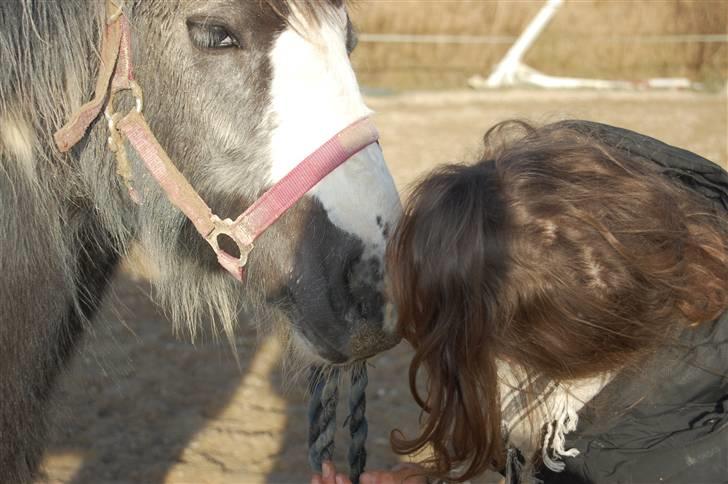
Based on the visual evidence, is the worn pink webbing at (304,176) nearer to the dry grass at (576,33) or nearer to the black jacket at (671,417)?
the black jacket at (671,417)

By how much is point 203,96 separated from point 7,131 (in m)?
0.42

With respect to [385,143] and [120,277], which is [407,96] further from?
[120,277]

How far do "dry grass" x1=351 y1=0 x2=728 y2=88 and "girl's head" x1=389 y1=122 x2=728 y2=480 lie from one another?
8218 mm

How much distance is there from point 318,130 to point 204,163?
0.27 meters

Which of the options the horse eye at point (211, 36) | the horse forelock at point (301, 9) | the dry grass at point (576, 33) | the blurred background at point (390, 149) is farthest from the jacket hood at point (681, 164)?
the dry grass at point (576, 33)

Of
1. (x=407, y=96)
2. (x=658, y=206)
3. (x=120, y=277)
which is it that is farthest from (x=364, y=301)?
(x=407, y=96)

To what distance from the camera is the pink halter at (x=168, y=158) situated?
1631 mm

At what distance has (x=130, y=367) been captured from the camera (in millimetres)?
3535

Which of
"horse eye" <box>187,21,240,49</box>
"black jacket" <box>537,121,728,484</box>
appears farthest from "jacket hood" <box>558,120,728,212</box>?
"horse eye" <box>187,21,240,49</box>

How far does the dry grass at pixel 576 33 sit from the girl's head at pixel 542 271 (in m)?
8.22

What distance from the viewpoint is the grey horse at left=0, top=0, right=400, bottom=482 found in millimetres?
1636

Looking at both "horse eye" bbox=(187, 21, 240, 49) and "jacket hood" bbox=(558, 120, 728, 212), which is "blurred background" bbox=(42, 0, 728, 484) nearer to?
"jacket hood" bbox=(558, 120, 728, 212)

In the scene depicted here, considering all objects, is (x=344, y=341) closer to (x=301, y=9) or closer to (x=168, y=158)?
(x=168, y=158)

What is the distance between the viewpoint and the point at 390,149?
6645 millimetres
